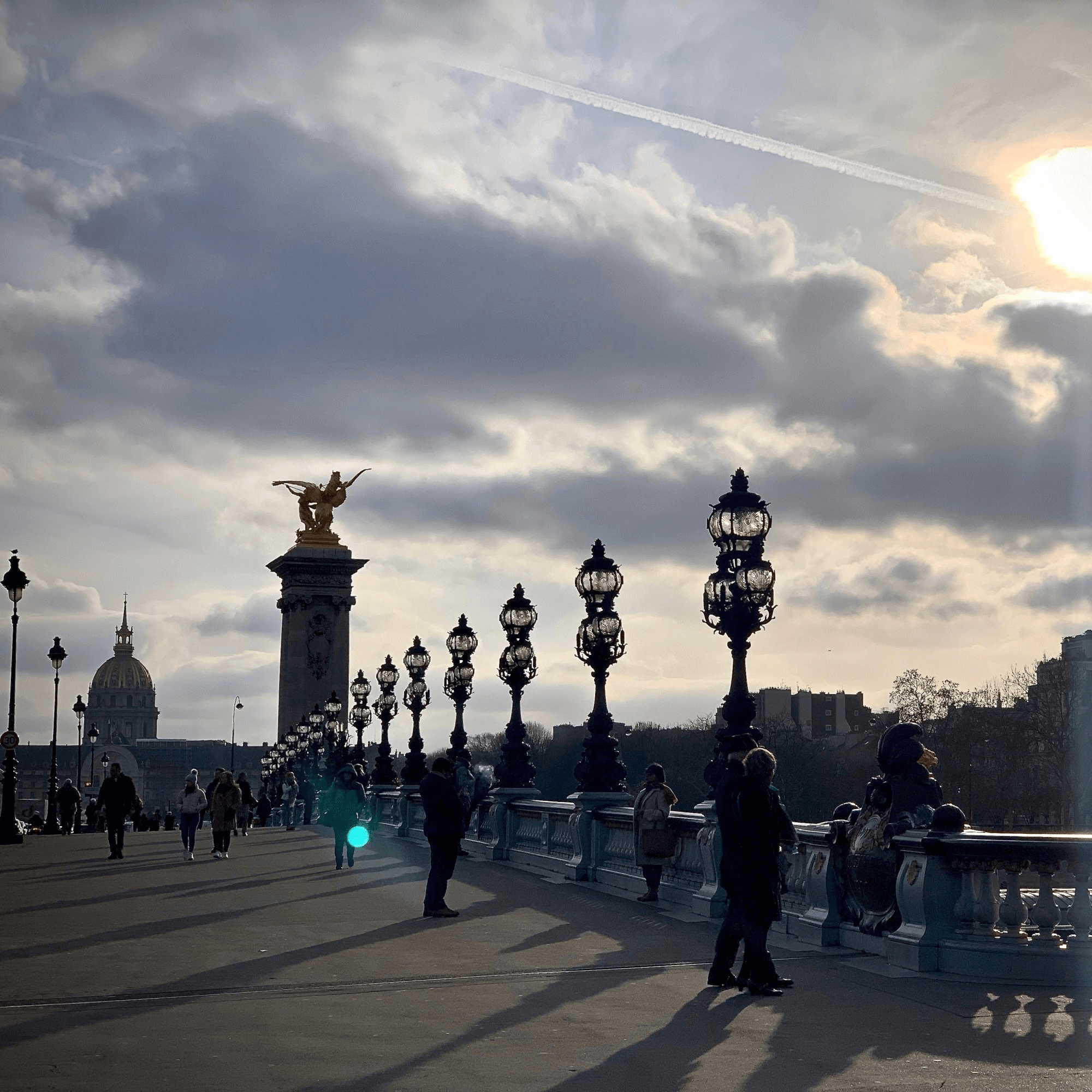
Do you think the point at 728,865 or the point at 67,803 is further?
the point at 67,803

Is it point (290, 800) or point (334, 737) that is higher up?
point (334, 737)

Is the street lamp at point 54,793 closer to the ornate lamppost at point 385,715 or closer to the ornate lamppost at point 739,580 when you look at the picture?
the ornate lamppost at point 385,715

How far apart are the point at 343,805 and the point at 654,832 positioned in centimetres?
987

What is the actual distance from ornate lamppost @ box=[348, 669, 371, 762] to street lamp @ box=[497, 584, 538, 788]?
23776 millimetres

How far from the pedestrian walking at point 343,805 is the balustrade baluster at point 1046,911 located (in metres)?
16.9

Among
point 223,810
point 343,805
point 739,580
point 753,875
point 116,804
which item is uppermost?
point 739,580

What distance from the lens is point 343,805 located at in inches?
1142

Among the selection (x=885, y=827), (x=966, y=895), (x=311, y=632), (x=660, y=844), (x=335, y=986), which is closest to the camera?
(x=335, y=986)

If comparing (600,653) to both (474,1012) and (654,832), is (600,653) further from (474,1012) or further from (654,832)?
(474,1012)

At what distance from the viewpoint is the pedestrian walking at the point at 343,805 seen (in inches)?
1144

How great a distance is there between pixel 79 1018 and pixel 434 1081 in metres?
3.31

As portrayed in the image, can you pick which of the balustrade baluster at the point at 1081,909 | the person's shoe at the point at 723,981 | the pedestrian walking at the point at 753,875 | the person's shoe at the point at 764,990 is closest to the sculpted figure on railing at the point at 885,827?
the balustrade baluster at the point at 1081,909

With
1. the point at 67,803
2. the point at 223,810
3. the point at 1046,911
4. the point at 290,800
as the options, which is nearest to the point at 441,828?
the point at 1046,911

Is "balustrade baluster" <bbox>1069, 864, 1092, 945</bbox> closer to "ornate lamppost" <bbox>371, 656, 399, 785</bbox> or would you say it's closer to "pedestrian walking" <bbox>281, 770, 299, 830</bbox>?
"ornate lamppost" <bbox>371, 656, 399, 785</bbox>
